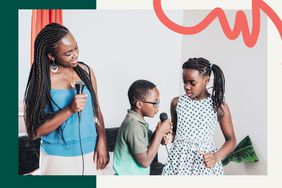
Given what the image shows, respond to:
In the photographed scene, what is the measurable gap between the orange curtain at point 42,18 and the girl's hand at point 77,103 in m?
0.33

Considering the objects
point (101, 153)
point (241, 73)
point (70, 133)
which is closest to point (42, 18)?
point (70, 133)

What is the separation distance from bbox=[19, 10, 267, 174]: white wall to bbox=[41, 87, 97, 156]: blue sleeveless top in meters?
0.08

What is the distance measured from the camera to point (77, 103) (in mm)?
2473

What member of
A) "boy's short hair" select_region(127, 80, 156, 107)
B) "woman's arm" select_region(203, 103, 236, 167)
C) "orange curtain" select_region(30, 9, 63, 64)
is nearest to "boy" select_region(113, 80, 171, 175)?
"boy's short hair" select_region(127, 80, 156, 107)

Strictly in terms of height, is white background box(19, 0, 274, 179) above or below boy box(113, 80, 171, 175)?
above

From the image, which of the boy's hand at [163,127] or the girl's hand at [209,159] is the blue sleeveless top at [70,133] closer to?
the boy's hand at [163,127]

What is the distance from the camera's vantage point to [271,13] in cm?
259

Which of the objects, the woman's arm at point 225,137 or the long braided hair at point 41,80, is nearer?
the long braided hair at point 41,80

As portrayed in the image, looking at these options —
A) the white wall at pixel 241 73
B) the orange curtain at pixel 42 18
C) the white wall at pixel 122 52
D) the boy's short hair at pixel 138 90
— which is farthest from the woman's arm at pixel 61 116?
the white wall at pixel 241 73

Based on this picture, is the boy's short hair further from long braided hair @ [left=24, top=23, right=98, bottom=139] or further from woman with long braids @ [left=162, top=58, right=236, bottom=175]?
long braided hair @ [left=24, top=23, right=98, bottom=139]

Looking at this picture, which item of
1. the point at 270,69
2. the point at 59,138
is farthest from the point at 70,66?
the point at 270,69

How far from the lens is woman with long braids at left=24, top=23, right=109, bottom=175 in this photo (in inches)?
97.2

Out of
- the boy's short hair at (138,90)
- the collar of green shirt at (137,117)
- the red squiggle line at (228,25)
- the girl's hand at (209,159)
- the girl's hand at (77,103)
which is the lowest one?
the girl's hand at (209,159)

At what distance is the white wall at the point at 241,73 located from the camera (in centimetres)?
256
